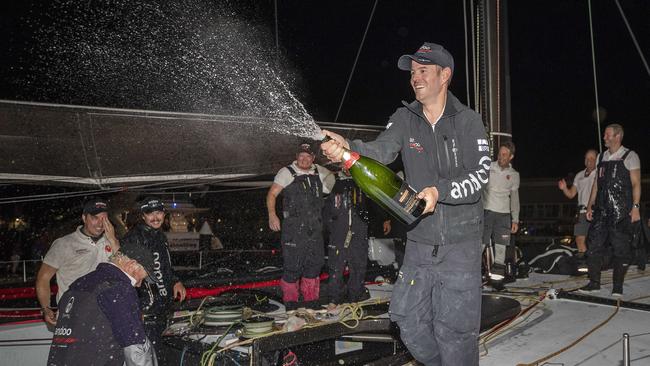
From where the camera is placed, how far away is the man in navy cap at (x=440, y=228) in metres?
3.41

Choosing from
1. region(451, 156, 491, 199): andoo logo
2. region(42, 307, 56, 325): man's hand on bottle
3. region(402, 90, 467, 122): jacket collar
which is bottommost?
region(42, 307, 56, 325): man's hand on bottle

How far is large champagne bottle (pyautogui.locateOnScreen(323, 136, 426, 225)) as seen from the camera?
10.4ft

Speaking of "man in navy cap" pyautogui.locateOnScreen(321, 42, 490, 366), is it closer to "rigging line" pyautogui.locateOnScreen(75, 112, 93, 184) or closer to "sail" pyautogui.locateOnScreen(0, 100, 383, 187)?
"sail" pyautogui.locateOnScreen(0, 100, 383, 187)

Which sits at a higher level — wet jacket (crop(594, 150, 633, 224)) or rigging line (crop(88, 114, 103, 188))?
A: rigging line (crop(88, 114, 103, 188))

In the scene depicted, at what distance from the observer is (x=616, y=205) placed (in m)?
6.97

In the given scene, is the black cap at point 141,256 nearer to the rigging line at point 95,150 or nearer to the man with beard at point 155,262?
the man with beard at point 155,262

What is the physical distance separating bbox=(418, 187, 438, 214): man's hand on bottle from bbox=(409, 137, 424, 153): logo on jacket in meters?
0.48

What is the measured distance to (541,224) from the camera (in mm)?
51219

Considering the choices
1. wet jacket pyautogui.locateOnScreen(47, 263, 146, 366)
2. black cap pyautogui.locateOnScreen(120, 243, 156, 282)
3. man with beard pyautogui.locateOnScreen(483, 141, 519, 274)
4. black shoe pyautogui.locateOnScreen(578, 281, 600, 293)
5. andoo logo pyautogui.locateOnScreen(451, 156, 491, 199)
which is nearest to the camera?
andoo logo pyautogui.locateOnScreen(451, 156, 491, 199)

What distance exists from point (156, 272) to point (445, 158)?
12.5ft

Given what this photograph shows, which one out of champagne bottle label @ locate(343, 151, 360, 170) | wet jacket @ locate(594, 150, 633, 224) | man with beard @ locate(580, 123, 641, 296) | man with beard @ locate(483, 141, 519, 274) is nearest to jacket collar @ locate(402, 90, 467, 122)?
champagne bottle label @ locate(343, 151, 360, 170)

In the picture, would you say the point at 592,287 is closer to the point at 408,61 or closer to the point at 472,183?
the point at 472,183

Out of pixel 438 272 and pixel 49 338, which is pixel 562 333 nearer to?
pixel 438 272

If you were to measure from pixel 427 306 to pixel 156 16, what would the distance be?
195 inches
